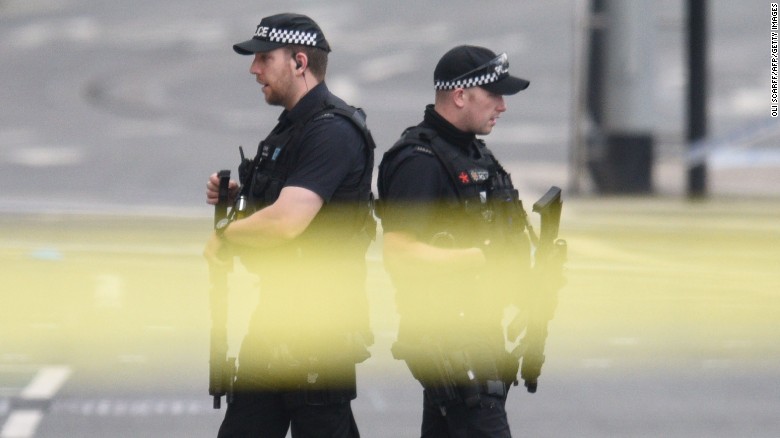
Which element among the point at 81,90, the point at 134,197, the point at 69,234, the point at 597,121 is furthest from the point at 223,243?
the point at 81,90

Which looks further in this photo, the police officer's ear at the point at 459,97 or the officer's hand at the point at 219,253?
the police officer's ear at the point at 459,97

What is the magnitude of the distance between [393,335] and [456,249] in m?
6.21

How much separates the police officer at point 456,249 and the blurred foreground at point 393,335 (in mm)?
703

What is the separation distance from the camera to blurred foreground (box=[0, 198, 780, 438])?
9.54 metres

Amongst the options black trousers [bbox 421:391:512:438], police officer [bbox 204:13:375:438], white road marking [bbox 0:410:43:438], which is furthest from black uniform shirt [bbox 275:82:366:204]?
white road marking [bbox 0:410:43:438]

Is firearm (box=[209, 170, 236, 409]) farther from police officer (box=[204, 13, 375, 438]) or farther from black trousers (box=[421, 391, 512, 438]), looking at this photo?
black trousers (box=[421, 391, 512, 438])

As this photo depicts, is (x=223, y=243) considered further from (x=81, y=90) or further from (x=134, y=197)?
(x=81, y=90)

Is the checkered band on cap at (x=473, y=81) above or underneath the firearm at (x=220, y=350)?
above

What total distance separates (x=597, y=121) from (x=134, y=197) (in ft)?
20.3

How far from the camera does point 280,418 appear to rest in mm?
5883

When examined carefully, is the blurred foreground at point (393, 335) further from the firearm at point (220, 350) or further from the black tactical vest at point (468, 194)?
the black tactical vest at point (468, 194)

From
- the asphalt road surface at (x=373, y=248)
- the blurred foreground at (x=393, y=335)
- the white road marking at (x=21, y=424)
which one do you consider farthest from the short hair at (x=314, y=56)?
the white road marking at (x=21, y=424)

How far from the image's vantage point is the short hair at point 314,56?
227 inches

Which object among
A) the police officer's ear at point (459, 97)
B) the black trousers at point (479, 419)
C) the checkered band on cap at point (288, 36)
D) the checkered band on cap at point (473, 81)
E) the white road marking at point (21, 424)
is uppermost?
the checkered band on cap at point (288, 36)
